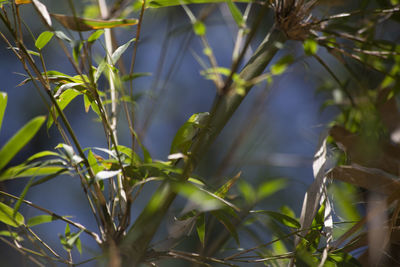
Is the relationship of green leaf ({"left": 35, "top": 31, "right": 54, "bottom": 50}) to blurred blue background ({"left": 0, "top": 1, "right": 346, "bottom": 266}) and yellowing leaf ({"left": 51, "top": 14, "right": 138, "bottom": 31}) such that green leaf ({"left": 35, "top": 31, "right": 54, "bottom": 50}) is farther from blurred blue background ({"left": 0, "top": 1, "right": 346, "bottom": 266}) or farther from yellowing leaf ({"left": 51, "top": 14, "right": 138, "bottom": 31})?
blurred blue background ({"left": 0, "top": 1, "right": 346, "bottom": 266})

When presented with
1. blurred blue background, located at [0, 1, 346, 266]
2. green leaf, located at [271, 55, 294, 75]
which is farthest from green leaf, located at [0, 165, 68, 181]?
blurred blue background, located at [0, 1, 346, 266]

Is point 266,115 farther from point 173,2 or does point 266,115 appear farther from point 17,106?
point 17,106

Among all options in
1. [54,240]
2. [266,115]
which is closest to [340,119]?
[266,115]

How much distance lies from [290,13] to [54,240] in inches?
28.1

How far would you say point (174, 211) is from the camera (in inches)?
11.1

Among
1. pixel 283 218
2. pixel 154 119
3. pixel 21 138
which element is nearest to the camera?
pixel 21 138

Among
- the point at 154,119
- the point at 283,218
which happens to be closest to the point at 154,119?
the point at 154,119

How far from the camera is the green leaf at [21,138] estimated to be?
7.4 inches

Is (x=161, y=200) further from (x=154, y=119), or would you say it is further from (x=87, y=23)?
(x=154, y=119)

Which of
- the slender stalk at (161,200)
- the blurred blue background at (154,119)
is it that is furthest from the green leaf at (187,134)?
the blurred blue background at (154,119)

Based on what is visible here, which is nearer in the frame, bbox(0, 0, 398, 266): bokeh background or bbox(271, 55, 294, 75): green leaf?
bbox(271, 55, 294, 75): green leaf

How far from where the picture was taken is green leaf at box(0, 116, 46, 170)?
0.19 metres

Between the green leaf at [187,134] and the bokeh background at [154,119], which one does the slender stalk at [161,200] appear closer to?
the green leaf at [187,134]

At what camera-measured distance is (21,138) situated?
7.7 inches
